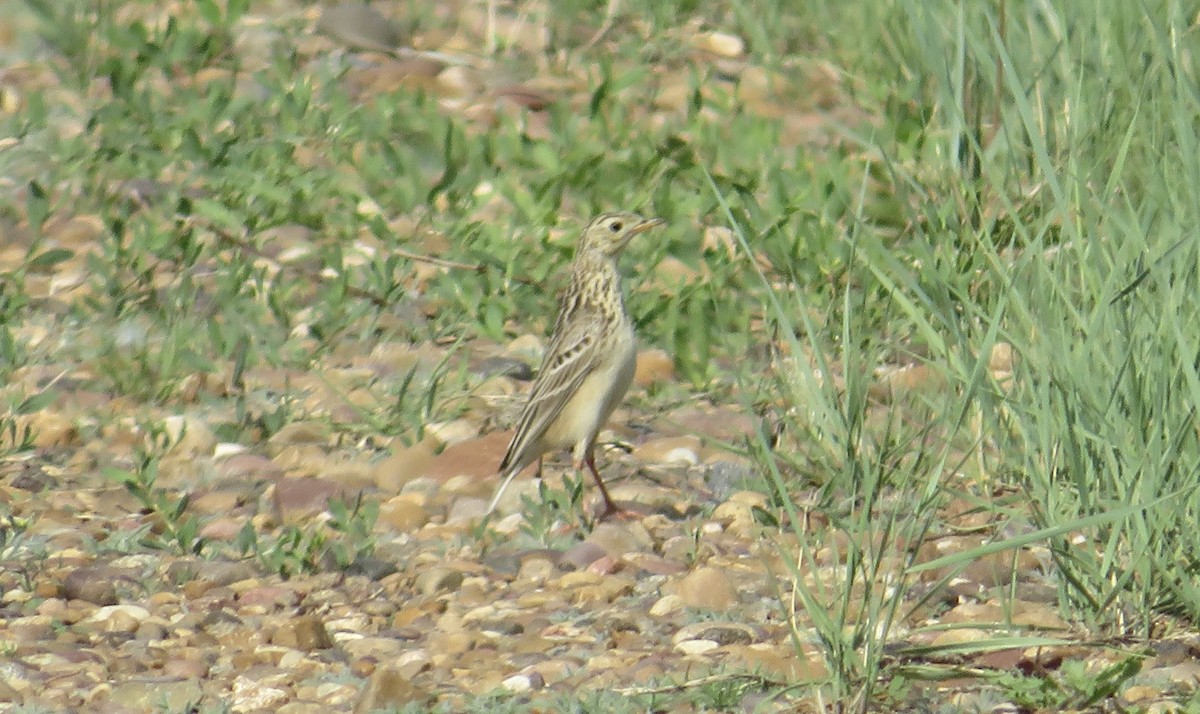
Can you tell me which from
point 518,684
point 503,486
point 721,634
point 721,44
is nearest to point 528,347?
point 503,486

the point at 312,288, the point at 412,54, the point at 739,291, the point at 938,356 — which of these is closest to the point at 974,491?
the point at 938,356

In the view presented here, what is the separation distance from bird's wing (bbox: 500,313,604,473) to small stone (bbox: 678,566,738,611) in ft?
3.46

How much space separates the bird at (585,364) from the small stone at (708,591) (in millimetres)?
667

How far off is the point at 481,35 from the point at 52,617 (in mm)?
5556

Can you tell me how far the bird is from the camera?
5973mm

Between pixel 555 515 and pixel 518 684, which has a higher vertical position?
pixel 518 684

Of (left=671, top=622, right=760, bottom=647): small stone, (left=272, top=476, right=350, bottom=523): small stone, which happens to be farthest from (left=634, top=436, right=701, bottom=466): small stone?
(left=671, top=622, right=760, bottom=647): small stone

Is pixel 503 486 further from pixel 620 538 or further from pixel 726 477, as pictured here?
pixel 726 477

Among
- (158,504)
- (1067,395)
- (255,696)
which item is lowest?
(158,504)

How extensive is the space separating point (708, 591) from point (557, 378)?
53.6 inches

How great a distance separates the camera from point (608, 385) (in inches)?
239

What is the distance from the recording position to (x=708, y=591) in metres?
4.94

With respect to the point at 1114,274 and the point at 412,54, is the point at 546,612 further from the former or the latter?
the point at 412,54

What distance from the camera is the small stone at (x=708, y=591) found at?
194 inches
